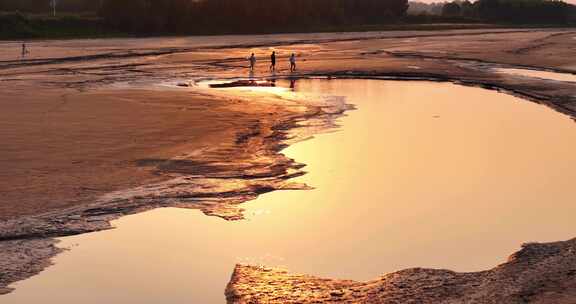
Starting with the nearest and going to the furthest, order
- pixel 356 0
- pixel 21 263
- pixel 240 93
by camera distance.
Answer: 1. pixel 21 263
2. pixel 240 93
3. pixel 356 0

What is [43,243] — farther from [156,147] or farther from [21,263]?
[156,147]

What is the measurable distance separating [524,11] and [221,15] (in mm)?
59132

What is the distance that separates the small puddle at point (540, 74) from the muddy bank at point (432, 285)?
27.3 meters

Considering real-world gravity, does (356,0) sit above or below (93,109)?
above

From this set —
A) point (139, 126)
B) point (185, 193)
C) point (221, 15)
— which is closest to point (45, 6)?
point (221, 15)

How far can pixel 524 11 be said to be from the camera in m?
122

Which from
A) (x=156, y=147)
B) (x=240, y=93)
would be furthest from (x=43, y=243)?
(x=240, y=93)

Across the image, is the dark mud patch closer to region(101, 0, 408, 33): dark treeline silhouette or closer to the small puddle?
the small puddle

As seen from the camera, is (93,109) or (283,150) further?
(93,109)

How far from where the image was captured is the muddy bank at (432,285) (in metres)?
8.52

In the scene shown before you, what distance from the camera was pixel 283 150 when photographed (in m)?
18.1

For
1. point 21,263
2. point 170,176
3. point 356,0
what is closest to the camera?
point 21,263

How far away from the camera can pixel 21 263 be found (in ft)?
32.5

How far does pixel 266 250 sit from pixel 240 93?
19773mm
